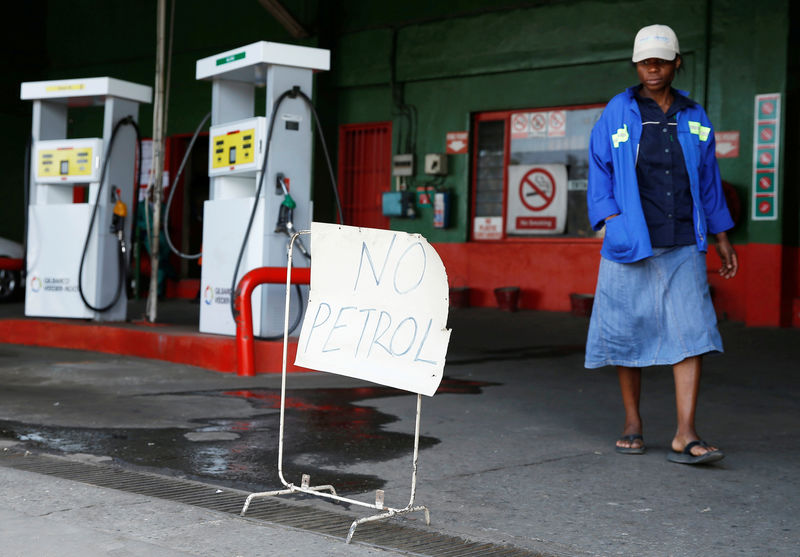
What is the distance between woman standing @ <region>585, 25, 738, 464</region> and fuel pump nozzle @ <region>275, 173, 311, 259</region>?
11.3ft

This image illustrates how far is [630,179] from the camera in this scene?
4.45m

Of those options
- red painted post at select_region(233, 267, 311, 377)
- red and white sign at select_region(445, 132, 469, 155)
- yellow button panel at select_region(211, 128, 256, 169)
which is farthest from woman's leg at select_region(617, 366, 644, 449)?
red and white sign at select_region(445, 132, 469, 155)

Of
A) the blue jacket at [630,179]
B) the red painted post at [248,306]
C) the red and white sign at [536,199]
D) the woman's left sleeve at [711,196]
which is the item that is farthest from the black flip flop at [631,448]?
the red and white sign at [536,199]

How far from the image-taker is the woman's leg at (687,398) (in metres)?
4.38

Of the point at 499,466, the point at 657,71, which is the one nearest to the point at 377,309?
the point at 499,466

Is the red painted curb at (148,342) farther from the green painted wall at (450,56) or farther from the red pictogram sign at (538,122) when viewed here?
the red pictogram sign at (538,122)

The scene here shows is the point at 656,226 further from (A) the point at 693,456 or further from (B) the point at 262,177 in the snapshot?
(B) the point at 262,177

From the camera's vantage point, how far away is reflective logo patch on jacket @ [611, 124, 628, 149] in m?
4.50

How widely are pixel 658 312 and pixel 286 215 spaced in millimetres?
3828

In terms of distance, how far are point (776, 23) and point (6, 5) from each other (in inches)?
566

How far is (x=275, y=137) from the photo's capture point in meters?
7.71

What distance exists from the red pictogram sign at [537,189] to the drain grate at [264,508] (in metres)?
10.4

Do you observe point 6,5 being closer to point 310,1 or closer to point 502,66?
point 310,1

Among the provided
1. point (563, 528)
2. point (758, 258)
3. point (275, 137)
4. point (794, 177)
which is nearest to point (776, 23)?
point (794, 177)
